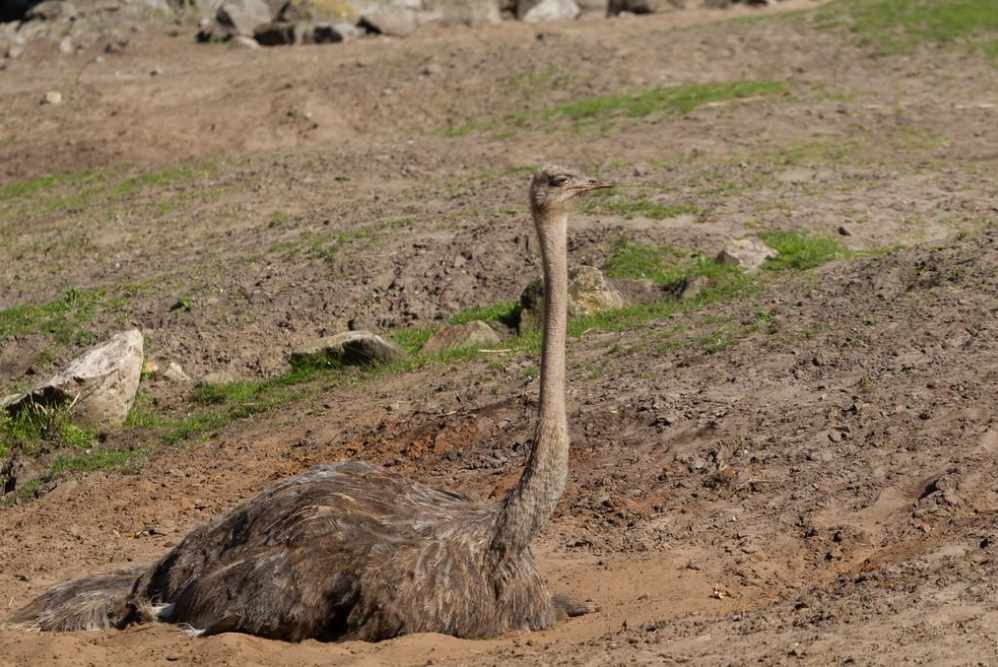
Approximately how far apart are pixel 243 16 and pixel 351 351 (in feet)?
45.0

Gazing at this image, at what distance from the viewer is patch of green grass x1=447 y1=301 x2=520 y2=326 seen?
11719 mm

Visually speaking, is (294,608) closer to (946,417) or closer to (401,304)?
(946,417)

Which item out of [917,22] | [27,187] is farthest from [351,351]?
[917,22]

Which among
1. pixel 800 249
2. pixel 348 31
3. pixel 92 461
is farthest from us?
pixel 348 31

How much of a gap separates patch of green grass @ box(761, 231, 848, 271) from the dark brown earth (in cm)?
24

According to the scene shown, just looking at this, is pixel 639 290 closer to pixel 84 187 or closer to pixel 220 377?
pixel 220 377

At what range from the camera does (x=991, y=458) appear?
313 inches

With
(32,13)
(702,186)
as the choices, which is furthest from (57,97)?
(702,186)

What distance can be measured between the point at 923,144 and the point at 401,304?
19.6ft

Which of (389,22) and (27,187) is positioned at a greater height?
(389,22)

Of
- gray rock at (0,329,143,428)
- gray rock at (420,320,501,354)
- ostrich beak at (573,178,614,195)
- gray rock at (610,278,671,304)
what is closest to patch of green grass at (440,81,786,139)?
gray rock at (610,278,671,304)

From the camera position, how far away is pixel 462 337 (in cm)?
1144

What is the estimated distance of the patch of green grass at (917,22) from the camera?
784 inches

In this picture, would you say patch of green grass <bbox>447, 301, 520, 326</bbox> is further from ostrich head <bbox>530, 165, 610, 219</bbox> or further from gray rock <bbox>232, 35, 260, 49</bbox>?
gray rock <bbox>232, 35, 260, 49</bbox>
